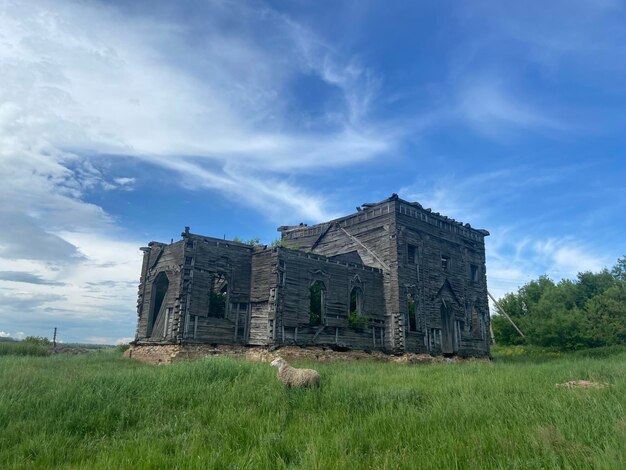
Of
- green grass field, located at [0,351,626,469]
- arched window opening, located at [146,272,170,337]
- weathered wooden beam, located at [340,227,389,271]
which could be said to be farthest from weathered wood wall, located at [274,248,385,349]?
green grass field, located at [0,351,626,469]

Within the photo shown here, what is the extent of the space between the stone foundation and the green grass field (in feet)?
35.1

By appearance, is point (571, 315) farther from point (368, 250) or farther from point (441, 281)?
point (368, 250)

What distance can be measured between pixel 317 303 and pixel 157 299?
384 inches

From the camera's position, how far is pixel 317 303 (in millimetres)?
25703

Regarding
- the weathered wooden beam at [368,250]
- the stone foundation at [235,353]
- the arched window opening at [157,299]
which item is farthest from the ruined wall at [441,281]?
the arched window opening at [157,299]

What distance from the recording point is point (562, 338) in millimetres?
39062

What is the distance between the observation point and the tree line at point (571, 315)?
3866 centimetres

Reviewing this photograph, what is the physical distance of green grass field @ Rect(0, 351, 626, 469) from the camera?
5.65 m

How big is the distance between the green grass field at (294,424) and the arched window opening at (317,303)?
13.3 meters

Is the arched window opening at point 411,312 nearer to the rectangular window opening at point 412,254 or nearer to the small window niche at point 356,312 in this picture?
the rectangular window opening at point 412,254

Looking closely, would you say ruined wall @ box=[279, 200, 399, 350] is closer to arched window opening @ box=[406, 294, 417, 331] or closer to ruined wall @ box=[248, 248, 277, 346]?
arched window opening @ box=[406, 294, 417, 331]

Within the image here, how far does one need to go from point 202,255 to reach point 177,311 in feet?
10.6

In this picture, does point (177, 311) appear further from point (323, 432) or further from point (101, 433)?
point (323, 432)

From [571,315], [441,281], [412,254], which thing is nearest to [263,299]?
[412,254]
